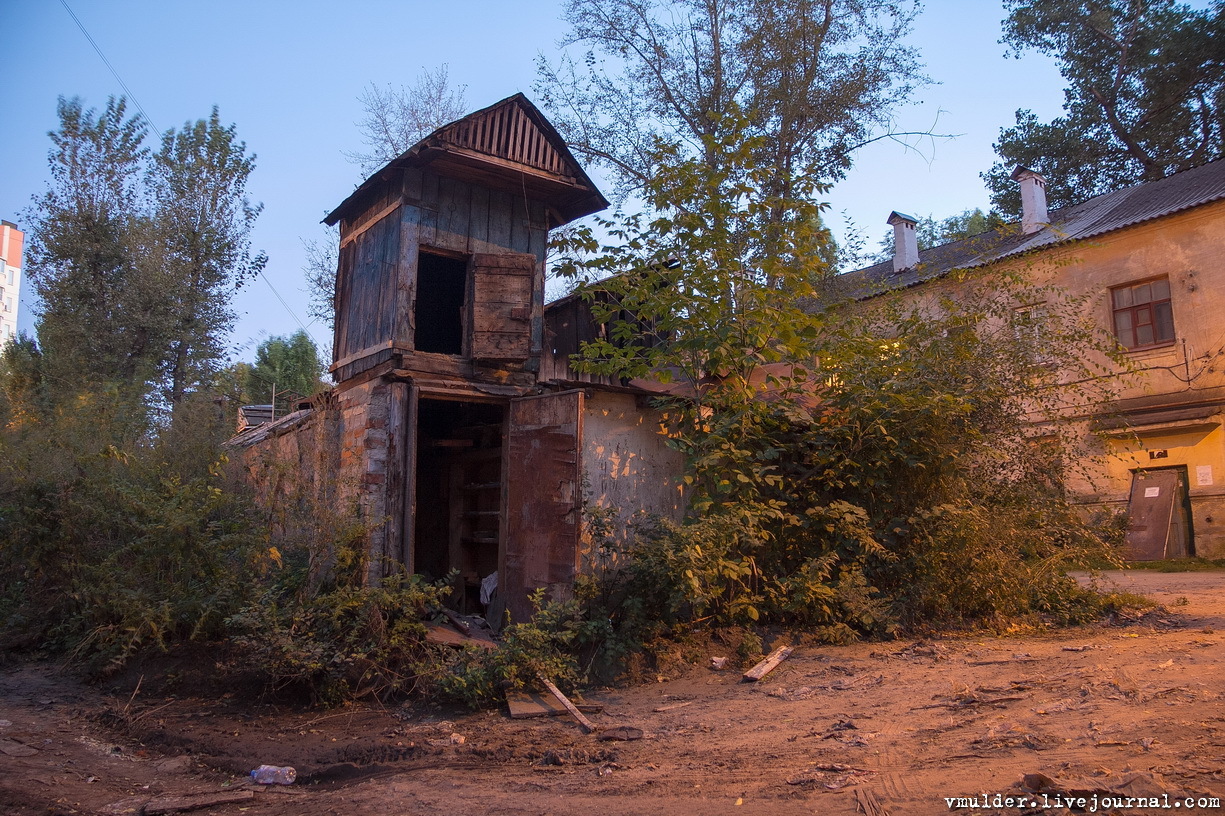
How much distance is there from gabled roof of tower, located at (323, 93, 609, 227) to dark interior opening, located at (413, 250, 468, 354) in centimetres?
132

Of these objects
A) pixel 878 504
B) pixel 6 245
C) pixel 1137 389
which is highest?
pixel 6 245

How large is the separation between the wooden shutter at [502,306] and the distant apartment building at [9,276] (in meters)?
64.2

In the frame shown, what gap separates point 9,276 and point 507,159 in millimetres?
68164

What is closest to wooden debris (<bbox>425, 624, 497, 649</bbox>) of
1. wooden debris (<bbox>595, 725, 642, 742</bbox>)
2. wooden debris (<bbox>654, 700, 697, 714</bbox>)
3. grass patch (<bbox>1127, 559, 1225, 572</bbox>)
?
wooden debris (<bbox>654, 700, 697, 714</bbox>)

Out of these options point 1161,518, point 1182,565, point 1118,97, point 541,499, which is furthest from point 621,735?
point 1118,97

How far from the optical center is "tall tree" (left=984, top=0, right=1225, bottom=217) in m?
22.2

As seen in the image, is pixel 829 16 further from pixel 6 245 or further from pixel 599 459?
pixel 6 245

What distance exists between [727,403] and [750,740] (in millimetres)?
3646

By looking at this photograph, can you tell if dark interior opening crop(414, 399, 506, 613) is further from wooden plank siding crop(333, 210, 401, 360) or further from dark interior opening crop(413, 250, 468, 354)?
wooden plank siding crop(333, 210, 401, 360)

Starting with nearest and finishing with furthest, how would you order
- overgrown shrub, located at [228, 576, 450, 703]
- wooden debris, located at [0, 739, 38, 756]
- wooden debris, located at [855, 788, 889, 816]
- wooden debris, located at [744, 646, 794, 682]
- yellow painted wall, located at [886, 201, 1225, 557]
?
wooden debris, located at [855, 788, 889, 816] < wooden debris, located at [0, 739, 38, 756] < overgrown shrub, located at [228, 576, 450, 703] < wooden debris, located at [744, 646, 794, 682] < yellow painted wall, located at [886, 201, 1225, 557]

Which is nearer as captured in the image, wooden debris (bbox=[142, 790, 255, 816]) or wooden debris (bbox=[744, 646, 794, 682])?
wooden debris (bbox=[142, 790, 255, 816])

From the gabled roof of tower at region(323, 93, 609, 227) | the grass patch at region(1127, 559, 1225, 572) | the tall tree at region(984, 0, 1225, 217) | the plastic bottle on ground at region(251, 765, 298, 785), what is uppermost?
the tall tree at region(984, 0, 1225, 217)

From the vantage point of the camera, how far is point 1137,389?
16500mm

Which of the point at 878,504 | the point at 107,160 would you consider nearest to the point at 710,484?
the point at 878,504
